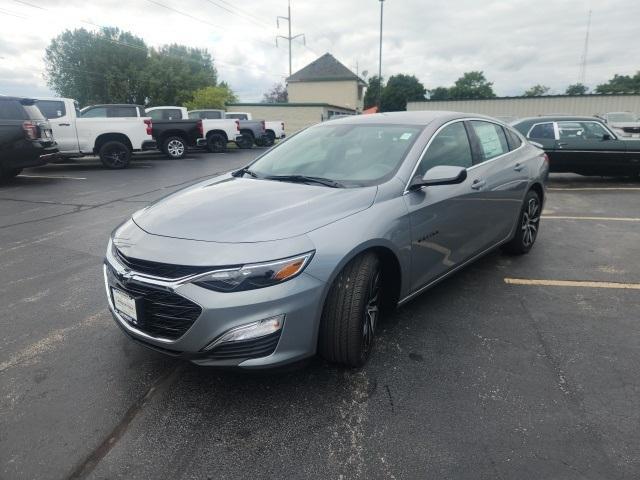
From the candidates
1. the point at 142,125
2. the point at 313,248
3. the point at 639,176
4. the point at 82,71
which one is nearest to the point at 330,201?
the point at 313,248

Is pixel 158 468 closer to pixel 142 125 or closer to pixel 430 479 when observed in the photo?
pixel 430 479

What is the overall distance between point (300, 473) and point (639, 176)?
11.8 m

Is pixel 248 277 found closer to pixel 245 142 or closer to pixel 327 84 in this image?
pixel 245 142

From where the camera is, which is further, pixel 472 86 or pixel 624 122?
pixel 472 86

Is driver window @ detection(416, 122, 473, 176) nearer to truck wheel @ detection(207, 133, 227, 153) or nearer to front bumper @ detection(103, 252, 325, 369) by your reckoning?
front bumper @ detection(103, 252, 325, 369)

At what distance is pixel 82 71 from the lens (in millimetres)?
51719

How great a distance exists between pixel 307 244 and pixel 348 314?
0.50 metres

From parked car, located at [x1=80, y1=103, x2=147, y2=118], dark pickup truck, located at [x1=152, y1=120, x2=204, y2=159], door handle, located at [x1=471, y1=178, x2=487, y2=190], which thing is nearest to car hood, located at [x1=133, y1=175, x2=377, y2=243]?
door handle, located at [x1=471, y1=178, x2=487, y2=190]

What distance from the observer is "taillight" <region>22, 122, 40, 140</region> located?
10.2 m

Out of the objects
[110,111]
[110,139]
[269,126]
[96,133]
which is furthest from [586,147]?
[269,126]

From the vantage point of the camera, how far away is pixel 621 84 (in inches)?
2992

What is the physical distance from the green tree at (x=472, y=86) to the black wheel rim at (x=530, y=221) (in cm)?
8420

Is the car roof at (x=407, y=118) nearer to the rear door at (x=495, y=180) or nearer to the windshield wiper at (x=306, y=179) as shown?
the rear door at (x=495, y=180)

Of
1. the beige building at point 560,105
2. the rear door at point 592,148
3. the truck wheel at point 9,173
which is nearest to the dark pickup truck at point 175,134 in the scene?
the truck wheel at point 9,173
